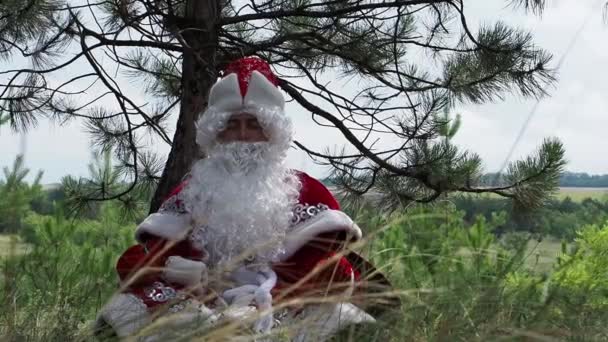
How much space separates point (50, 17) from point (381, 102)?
1.57 metres

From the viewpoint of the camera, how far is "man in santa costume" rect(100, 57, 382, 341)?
244cm

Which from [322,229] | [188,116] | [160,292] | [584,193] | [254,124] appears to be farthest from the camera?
[188,116]

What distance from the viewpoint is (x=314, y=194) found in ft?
8.91

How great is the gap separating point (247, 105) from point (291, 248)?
0.43 meters

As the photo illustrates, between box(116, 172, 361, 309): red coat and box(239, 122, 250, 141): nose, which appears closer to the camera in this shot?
box(116, 172, 361, 309): red coat

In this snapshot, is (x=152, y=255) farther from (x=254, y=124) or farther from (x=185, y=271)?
(x=254, y=124)

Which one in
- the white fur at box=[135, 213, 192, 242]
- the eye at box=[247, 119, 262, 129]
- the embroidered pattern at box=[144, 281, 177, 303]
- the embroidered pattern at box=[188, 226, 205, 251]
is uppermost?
the eye at box=[247, 119, 262, 129]

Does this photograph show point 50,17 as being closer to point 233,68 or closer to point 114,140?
point 114,140

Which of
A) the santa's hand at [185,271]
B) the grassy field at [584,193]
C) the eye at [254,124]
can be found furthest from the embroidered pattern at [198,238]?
the grassy field at [584,193]

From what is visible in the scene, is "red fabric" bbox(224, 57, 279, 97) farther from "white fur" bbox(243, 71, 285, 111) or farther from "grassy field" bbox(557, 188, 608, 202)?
"grassy field" bbox(557, 188, 608, 202)

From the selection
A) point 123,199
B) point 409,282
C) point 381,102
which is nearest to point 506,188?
point 381,102

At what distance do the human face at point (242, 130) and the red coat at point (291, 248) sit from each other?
18 cm

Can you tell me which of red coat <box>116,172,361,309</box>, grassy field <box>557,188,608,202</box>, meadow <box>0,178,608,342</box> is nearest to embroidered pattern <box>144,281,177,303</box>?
red coat <box>116,172,361,309</box>

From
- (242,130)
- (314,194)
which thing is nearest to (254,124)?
(242,130)
